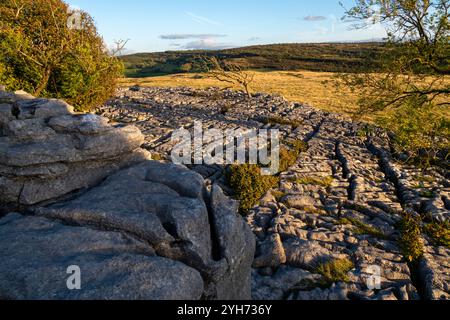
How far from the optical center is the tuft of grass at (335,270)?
11.5m

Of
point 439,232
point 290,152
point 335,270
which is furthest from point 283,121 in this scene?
point 335,270

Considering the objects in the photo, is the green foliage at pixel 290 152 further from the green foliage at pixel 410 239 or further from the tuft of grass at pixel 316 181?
the green foliage at pixel 410 239

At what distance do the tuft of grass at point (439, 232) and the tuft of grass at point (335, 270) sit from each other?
4.52 m

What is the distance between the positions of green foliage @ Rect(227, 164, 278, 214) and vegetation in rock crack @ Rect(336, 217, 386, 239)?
409cm

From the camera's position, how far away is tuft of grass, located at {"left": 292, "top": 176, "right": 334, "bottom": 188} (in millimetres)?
19328

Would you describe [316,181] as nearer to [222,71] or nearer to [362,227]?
[362,227]

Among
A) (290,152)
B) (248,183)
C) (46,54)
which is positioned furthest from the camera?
(46,54)

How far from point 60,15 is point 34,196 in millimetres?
21997

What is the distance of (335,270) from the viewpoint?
39.1ft

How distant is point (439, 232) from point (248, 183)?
8.64 meters

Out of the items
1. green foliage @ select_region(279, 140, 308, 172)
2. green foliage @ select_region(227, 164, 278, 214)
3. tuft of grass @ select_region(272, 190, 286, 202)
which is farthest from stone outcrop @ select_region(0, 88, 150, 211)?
green foliage @ select_region(279, 140, 308, 172)

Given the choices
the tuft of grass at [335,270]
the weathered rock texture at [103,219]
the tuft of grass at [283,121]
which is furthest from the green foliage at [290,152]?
the weathered rock texture at [103,219]

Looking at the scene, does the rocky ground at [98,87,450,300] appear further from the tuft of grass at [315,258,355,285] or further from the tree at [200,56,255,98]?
the tree at [200,56,255,98]

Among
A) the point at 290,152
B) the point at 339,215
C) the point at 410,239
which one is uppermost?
the point at 290,152
